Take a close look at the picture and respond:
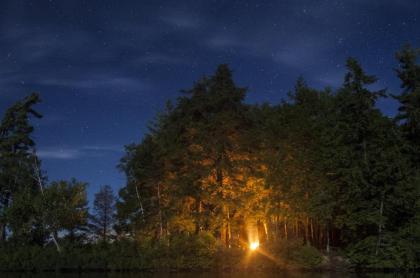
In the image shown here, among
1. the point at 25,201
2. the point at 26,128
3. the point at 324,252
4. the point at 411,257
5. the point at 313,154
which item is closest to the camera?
the point at 411,257

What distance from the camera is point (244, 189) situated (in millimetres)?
43625

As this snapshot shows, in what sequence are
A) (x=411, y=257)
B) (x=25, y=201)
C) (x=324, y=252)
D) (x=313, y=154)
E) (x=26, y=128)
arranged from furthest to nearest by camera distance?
(x=26, y=128) → (x=25, y=201) → (x=313, y=154) → (x=324, y=252) → (x=411, y=257)

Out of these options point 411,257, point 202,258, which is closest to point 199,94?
point 202,258

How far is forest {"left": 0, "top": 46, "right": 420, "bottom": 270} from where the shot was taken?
37.3 m

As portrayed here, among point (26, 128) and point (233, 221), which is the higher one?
point (26, 128)

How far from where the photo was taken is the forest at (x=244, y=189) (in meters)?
37.3

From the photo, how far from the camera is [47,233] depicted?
48.1 meters

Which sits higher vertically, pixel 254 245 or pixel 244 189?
pixel 244 189

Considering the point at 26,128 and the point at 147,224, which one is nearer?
the point at 147,224

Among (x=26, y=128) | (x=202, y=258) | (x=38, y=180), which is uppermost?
(x=26, y=128)

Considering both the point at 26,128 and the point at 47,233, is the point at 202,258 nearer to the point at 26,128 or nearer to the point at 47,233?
the point at 47,233

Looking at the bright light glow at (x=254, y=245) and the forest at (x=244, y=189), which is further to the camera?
the bright light glow at (x=254, y=245)

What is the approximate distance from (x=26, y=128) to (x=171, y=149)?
1775cm

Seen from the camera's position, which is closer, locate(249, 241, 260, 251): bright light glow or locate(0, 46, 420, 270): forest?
locate(0, 46, 420, 270): forest
